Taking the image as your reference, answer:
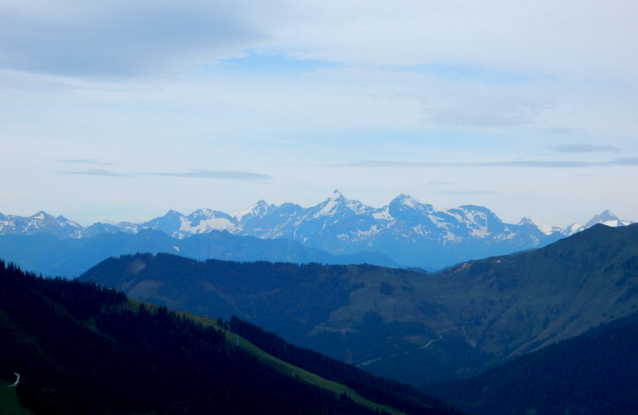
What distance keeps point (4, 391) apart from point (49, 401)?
886 cm

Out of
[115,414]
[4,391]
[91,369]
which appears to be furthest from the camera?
[91,369]

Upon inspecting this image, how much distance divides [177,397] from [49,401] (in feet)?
138

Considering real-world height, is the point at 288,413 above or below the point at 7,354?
below

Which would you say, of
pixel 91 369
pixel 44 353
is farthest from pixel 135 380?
pixel 44 353

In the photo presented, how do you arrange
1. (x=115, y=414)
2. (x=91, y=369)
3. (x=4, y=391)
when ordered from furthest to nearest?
(x=91, y=369) → (x=115, y=414) → (x=4, y=391)

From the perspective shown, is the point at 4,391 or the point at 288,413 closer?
the point at 4,391

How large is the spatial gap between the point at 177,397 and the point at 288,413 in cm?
2898

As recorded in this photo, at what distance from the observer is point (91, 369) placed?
188375 millimetres

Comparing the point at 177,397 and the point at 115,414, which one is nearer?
the point at 115,414

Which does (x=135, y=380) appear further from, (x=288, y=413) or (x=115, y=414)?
(x=288, y=413)

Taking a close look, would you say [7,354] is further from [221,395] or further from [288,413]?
[288,413]

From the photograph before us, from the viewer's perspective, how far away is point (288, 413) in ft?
650

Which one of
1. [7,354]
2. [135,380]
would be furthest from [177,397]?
[7,354]

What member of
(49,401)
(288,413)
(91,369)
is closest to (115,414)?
(49,401)
